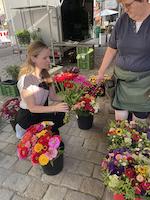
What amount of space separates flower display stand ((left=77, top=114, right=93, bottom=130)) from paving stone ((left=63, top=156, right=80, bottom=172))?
0.58 meters

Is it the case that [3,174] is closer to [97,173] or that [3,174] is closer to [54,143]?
[54,143]

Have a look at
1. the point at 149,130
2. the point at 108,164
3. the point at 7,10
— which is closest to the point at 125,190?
the point at 108,164

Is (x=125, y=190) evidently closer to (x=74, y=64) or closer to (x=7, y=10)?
(x=74, y=64)

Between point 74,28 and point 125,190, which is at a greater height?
point 74,28

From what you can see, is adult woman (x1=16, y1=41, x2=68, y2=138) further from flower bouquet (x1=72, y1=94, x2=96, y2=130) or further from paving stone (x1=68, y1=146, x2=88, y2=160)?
paving stone (x1=68, y1=146, x2=88, y2=160)

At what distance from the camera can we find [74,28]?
19.0 ft

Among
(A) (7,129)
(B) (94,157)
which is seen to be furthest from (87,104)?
(A) (7,129)

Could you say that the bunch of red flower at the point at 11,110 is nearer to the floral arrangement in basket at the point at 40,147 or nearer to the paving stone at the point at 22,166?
the paving stone at the point at 22,166

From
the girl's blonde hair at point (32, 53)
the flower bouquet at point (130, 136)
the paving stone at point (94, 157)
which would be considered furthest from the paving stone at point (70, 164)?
the girl's blonde hair at point (32, 53)

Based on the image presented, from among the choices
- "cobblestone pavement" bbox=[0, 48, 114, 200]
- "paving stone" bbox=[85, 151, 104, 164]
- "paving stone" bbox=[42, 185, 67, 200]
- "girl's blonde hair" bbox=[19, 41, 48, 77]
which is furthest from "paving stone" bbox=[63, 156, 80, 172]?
"girl's blonde hair" bbox=[19, 41, 48, 77]

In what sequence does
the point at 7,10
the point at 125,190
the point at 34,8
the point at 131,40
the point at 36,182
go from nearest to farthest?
1. the point at 125,190
2. the point at 131,40
3. the point at 36,182
4. the point at 34,8
5. the point at 7,10

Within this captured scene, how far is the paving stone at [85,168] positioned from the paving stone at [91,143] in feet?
0.87

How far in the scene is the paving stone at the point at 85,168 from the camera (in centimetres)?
206

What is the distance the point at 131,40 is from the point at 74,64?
4317 millimetres
